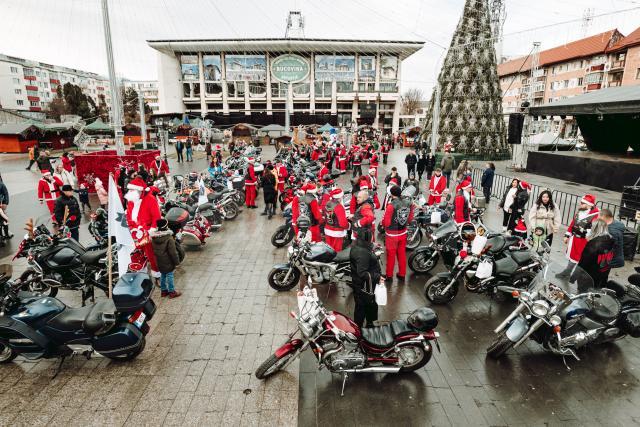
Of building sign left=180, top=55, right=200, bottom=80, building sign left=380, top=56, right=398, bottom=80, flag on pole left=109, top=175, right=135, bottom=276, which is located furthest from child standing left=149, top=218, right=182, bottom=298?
building sign left=180, top=55, right=200, bottom=80

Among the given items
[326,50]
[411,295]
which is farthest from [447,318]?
[326,50]

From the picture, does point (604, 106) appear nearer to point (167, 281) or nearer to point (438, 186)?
point (438, 186)

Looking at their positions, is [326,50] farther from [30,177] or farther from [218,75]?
[30,177]

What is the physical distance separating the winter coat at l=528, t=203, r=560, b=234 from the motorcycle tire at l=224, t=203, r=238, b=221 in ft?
27.7

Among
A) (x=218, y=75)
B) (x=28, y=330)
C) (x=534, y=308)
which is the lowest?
(x=28, y=330)

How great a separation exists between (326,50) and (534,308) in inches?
2417

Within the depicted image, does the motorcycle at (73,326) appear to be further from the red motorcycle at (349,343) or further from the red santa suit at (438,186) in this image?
the red santa suit at (438,186)

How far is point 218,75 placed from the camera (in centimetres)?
6112

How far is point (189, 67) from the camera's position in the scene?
61188 mm

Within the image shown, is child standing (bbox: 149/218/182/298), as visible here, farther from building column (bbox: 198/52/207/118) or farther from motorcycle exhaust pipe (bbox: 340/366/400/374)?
building column (bbox: 198/52/207/118)

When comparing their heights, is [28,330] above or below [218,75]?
below

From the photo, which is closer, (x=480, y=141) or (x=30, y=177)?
(x=30, y=177)

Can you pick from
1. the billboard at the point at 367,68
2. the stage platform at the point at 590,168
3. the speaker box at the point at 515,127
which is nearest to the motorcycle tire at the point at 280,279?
the stage platform at the point at 590,168

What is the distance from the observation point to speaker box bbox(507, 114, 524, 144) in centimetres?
1898
